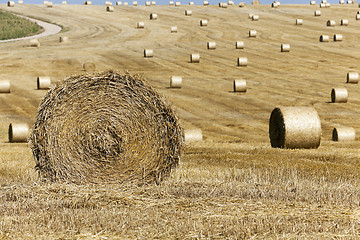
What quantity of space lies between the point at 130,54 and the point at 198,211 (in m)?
28.7

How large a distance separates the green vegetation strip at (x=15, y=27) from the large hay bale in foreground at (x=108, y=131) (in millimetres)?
41950

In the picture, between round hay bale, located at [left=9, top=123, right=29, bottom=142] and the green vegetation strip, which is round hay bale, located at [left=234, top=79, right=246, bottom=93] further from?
the green vegetation strip

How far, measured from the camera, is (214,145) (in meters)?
14.5

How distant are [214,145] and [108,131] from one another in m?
5.46

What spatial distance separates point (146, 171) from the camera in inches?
366

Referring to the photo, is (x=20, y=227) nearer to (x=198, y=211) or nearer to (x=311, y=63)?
(x=198, y=211)

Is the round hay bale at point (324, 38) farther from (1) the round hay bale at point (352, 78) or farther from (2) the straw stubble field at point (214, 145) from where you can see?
(1) the round hay bale at point (352, 78)

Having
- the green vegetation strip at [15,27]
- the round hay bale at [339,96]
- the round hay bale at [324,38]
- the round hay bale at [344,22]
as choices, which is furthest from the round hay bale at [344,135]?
the green vegetation strip at [15,27]

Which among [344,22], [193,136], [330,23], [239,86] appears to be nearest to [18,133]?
[193,136]

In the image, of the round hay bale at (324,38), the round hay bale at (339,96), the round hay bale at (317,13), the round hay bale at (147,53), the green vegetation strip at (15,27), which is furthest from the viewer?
the round hay bale at (317,13)

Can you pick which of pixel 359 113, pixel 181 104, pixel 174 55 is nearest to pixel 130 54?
pixel 174 55

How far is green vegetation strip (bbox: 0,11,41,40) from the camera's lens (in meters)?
50.9

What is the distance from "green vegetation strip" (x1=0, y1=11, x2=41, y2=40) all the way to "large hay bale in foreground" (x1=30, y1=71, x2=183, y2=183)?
1652 inches

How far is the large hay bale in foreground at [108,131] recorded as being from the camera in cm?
923
